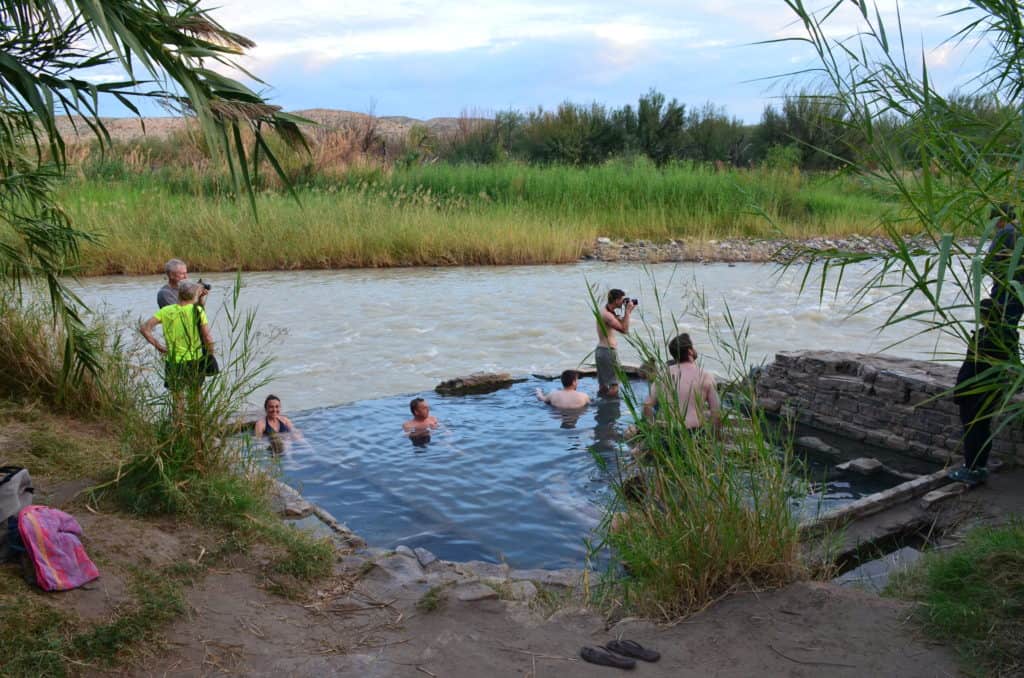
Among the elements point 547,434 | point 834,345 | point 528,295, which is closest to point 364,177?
point 528,295

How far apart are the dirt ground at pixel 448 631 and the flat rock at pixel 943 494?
7.58 ft

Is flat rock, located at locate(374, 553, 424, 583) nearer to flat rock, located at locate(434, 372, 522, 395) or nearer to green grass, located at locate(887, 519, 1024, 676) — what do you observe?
green grass, located at locate(887, 519, 1024, 676)

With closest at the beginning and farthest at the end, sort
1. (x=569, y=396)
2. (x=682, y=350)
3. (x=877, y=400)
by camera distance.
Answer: (x=682, y=350) → (x=877, y=400) → (x=569, y=396)

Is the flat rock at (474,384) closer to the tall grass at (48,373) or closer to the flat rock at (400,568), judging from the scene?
the tall grass at (48,373)

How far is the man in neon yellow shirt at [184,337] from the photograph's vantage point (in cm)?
481

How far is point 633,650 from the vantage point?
3.50 metres

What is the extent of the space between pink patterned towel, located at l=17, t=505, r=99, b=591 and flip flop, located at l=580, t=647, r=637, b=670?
2178mm

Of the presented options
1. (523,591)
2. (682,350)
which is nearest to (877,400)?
(682,350)

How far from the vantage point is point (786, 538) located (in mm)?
3971

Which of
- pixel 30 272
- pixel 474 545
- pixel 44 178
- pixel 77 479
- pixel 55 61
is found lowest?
pixel 474 545

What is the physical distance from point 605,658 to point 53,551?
240 centimetres

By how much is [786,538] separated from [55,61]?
425 centimetres

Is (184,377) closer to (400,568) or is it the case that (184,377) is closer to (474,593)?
(400,568)

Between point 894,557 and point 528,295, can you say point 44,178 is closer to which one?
point 894,557
